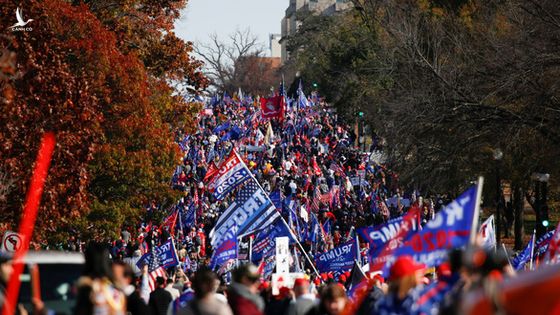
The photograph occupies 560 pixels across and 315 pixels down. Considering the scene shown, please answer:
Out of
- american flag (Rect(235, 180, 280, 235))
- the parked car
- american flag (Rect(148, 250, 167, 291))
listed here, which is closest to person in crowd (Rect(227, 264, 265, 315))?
the parked car

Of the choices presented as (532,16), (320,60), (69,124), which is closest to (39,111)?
(69,124)

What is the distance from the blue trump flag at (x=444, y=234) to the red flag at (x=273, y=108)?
64.2 metres

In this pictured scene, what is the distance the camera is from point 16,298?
11.7m

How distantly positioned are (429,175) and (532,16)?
8.10 meters

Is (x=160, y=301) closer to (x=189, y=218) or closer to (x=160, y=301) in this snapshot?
(x=160, y=301)

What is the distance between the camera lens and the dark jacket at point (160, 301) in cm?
1585

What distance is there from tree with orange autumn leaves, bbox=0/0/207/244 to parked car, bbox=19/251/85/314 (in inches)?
103

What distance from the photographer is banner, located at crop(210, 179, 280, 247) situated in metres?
21.6

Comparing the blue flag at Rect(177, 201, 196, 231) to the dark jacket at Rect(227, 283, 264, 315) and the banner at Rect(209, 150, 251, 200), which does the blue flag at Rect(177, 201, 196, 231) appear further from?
the dark jacket at Rect(227, 283, 264, 315)

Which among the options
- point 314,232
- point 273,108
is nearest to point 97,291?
point 314,232

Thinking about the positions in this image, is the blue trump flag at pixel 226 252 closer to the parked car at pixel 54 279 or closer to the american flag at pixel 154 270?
the american flag at pixel 154 270

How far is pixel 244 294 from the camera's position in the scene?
11.5 meters

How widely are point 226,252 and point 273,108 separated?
53779mm

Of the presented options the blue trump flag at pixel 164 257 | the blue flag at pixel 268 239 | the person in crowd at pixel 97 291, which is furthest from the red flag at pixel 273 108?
the person in crowd at pixel 97 291
